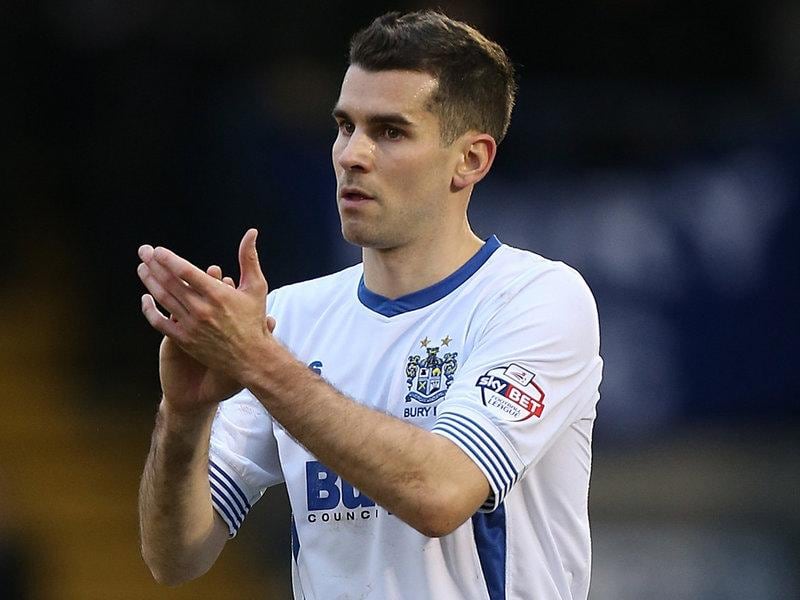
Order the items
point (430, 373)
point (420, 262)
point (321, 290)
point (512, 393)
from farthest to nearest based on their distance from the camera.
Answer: point (321, 290) → point (420, 262) → point (430, 373) → point (512, 393)

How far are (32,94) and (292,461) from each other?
6.62 meters

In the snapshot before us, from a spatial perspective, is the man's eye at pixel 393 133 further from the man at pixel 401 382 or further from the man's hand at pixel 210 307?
the man's hand at pixel 210 307

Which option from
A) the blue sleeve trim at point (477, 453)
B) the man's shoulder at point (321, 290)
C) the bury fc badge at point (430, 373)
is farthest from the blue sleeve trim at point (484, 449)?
the man's shoulder at point (321, 290)

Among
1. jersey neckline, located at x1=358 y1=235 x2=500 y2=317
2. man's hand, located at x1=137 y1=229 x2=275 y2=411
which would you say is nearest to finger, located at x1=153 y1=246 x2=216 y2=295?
man's hand, located at x1=137 y1=229 x2=275 y2=411

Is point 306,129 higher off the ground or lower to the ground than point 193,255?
higher

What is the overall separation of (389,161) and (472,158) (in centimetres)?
30

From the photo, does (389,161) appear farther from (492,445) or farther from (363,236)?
(492,445)

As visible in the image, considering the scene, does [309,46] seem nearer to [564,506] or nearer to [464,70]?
[464,70]

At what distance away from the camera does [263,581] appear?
8.87 metres

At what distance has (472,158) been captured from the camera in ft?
13.1

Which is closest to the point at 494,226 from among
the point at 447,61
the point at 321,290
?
the point at 321,290

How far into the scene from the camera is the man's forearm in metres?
3.62

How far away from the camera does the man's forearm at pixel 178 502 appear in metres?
3.62

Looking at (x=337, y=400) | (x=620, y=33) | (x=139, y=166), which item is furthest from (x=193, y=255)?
(x=337, y=400)
